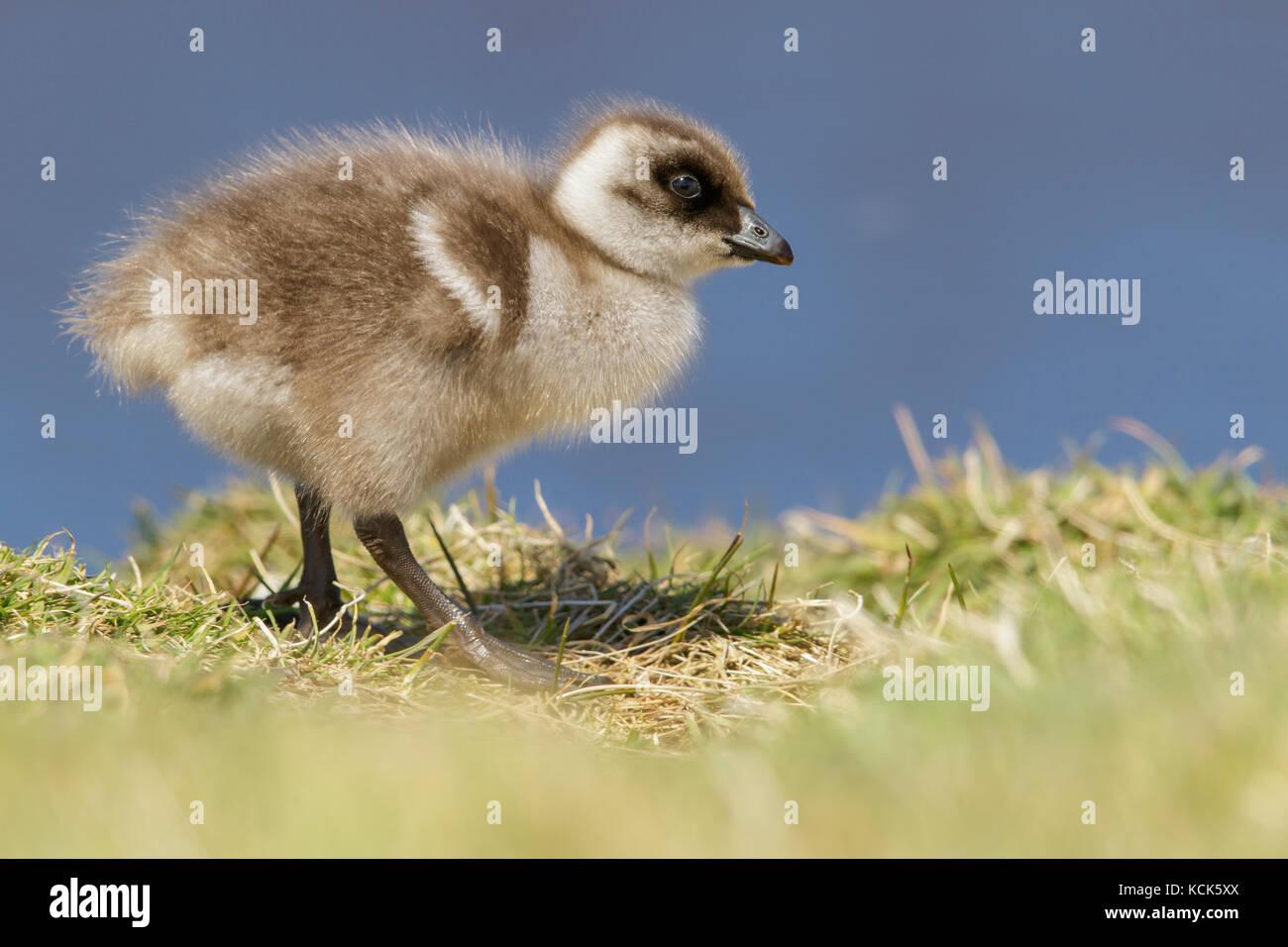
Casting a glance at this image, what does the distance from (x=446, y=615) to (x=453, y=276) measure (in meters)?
1.01

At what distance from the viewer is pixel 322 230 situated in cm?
295

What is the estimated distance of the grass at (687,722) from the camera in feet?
4.76

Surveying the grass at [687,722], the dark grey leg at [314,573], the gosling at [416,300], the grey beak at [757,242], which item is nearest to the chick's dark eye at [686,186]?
the gosling at [416,300]

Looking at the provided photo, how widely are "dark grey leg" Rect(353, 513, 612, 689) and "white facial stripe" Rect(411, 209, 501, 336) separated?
0.68 meters

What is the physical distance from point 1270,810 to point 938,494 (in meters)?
3.62

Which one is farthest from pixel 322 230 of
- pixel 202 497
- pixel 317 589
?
pixel 202 497

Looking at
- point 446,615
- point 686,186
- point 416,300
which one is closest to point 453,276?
point 416,300

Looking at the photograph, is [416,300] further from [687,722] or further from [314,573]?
[687,722]

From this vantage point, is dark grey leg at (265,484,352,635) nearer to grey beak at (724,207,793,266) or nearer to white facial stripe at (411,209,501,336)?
white facial stripe at (411,209,501,336)

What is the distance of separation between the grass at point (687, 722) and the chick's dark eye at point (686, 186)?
1329mm

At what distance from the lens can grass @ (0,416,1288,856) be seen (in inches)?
57.2

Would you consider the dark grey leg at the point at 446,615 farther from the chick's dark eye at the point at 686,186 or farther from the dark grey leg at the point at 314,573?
the chick's dark eye at the point at 686,186

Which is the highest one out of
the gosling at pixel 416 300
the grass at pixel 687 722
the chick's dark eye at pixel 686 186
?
the chick's dark eye at pixel 686 186
